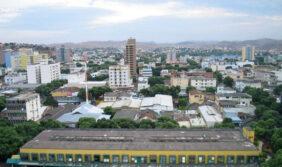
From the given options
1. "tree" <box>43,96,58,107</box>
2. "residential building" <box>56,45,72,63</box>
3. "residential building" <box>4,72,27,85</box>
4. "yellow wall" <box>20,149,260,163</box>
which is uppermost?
"residential building" <box>56,45,72,63</box>

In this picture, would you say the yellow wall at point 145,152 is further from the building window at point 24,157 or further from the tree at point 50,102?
the tree at point 50,102

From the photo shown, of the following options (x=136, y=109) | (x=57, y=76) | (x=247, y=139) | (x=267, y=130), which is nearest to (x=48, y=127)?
(x=136, y=109)

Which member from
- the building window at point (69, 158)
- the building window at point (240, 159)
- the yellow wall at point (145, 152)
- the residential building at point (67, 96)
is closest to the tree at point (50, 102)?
the residential building at point (67, 96)

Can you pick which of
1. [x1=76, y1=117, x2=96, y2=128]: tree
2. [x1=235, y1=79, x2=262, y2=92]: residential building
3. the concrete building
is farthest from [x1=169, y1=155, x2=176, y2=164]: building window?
[x1=235, y1=79, x2=262, y2=92]: residential building

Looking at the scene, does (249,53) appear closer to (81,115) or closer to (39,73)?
(39,73)

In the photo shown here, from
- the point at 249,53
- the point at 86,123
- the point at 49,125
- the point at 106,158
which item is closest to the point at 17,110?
the point at 49,125

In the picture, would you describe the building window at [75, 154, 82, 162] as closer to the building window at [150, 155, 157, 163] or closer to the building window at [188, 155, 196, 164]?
the building window at [150, 155, 157, 163]
